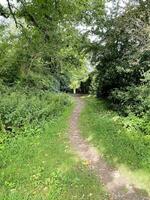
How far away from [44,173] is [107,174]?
1.71m

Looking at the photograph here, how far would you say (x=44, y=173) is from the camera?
31.1ft

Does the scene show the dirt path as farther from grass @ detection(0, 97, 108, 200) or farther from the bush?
the bush

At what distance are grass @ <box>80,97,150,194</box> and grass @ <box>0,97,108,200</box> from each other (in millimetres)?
990

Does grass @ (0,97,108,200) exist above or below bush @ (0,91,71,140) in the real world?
below

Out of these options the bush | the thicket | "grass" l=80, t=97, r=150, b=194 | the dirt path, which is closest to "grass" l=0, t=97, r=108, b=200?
the dirt path

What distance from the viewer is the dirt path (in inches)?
320

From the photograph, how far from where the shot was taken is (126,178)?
9.11m

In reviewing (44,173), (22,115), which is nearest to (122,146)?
(44,173)

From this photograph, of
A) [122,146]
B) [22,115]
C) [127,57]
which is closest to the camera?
[122,146]

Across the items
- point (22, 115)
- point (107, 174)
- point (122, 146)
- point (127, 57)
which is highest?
point (127, 57)

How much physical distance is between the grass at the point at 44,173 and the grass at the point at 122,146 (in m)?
0.99

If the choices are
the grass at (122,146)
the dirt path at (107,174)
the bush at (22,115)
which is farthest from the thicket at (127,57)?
the bush at (22,115)

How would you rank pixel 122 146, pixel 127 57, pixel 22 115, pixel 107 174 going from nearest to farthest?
pixel 107 174, pixel 122 146, pixel 22 115, pixel 127 57

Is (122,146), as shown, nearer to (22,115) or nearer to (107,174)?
(107,174)
